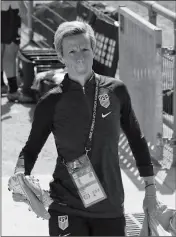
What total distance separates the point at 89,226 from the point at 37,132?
0.54 meters

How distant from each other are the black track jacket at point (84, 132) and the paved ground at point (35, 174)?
2.38 meters

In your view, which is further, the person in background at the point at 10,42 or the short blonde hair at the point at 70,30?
the person in background at the point at 10,42

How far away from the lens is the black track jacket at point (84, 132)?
14.1 feet

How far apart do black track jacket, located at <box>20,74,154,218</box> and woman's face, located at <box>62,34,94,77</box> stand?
7cm

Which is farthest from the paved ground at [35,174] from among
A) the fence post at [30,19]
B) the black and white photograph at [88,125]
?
the fence post at [30,19]

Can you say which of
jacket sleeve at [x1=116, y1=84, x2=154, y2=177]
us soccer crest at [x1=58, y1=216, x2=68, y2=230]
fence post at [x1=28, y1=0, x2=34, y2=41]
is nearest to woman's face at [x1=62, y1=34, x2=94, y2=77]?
jacket sleeve at [x1=116, y1=84, x2=154, y2=177]

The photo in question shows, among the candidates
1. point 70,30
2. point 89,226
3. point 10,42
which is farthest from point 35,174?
point 70,30

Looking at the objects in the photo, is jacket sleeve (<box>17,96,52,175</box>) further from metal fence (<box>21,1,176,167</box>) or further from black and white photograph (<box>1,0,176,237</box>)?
metal fence (<box>21,1,176,167</box>)

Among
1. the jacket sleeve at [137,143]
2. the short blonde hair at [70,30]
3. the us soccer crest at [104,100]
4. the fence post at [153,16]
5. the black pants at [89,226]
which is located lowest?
the fence post at [153,16]

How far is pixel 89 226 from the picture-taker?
4.36m

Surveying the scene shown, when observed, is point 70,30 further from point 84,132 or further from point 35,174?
point 35,174

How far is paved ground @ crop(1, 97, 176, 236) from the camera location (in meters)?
6.88

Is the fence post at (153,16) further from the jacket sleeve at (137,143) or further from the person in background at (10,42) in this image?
the jacket sleeve at (137,143)

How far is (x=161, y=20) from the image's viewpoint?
15.5 m
